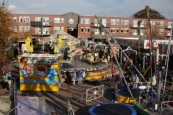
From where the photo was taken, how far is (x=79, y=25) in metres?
67.3

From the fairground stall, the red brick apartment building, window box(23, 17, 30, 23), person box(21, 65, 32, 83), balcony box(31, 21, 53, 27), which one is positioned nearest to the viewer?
the fairground stall

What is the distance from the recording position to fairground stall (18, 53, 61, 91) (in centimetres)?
1853

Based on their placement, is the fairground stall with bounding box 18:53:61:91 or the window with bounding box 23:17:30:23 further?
the window with bounding box 23:17:30:23

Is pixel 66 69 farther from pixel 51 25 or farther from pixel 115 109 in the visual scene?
pixel 51 25

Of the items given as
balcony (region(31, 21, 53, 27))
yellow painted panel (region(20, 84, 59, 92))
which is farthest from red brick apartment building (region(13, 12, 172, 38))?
yellow painted panel (region(20, 84, 59, 92))

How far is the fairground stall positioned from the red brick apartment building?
4381cm

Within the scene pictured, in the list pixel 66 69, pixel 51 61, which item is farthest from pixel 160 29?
pixel 51 61

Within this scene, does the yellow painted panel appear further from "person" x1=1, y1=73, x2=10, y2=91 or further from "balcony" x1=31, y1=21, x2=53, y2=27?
"balcony" x1=31, y1=21, x2=53, y2=27

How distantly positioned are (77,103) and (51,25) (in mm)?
52036

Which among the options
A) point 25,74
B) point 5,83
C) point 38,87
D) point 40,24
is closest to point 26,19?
point 40,24

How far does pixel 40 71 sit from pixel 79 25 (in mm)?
49817

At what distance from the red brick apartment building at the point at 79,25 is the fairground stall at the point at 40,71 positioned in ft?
144

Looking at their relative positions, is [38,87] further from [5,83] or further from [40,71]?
[5,83]

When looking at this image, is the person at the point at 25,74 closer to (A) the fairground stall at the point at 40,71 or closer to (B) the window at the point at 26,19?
(A) the fairground stall at the point at 40,71
